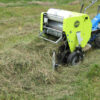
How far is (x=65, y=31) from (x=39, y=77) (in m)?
1.51

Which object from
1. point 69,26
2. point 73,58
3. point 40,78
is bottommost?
point 40,78

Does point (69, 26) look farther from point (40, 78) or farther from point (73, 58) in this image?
point (40, 78)

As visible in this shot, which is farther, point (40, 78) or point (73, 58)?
point (73, 58)

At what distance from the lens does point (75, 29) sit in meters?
4.84

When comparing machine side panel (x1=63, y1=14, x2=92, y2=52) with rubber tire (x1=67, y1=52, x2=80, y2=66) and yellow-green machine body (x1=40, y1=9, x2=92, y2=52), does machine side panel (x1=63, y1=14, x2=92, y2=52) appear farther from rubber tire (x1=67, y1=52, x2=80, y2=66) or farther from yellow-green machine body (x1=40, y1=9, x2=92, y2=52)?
rubber tire (x1=67, y1=52, x2=80, y2=66)

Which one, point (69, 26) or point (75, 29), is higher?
point (69, 26)

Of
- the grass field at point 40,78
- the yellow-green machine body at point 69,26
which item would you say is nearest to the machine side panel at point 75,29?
the yellow-green machine body at point 69,26

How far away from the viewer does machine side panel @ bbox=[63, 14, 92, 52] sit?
15.1ft

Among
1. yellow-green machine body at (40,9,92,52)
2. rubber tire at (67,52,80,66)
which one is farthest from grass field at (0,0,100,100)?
yellow-green machine body at (40,9,92,52)

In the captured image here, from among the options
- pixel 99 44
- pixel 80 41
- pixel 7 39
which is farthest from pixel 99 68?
pixel 7 39

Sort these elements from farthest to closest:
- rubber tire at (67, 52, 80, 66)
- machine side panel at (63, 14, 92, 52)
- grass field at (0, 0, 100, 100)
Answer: rubber tire at (67, 52, 80, 66)
machine side panel at (63, 14, 92, 52)
grass field at (0, 0, 100, 100)

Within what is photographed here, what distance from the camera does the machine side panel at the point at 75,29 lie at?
4.60 m

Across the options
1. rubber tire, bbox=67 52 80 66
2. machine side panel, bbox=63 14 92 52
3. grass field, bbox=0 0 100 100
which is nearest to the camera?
grass field, bbox=0 0 100 100

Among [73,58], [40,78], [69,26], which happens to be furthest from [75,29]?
[40,78]
